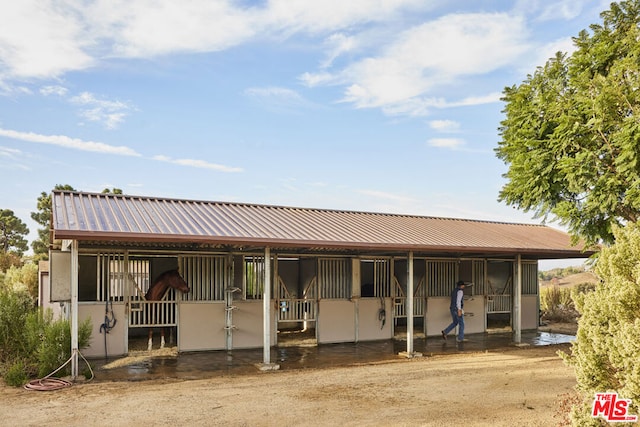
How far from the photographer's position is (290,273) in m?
13.1

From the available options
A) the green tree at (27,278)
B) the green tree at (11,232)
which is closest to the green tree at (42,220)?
the green tree at (11,232)

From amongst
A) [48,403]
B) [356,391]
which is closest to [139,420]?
[48,403]

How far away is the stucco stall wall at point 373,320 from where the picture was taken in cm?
1213

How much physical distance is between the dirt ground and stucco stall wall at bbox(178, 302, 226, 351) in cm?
213

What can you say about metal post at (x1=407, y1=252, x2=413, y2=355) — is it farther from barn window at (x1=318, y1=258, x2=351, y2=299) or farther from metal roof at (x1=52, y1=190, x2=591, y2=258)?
barn window at (x1=318, y1=258, x2=351, y2=299)

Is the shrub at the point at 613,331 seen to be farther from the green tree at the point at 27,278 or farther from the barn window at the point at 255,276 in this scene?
the green tree at the point at 27,278

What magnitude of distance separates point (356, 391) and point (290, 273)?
5776 mm

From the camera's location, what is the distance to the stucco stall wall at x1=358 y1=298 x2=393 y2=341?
39.8 ft

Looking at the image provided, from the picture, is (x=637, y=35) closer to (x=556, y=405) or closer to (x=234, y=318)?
(x=556, y=405)

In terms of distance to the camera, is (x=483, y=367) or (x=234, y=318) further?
(x=234, y=318)

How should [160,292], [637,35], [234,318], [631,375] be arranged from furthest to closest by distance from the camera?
[234,318], [160,292], [637,35], [631,375]

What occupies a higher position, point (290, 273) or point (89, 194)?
point (89, 194)

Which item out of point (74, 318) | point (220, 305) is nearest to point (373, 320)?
point (220, 305)

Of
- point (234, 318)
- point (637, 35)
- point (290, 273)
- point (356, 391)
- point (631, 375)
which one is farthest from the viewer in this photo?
point (290, 273)
